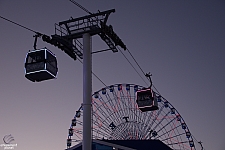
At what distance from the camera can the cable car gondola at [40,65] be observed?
8.79m

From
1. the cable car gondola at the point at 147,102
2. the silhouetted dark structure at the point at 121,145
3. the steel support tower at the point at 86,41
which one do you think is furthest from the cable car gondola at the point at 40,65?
the silhouetted dark structure at the point at 121,145

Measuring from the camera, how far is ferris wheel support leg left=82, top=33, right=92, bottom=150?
368 inches

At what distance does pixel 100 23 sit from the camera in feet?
33.2

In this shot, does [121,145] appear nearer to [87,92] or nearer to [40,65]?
[87,92]

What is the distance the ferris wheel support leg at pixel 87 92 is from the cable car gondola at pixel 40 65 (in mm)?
1094

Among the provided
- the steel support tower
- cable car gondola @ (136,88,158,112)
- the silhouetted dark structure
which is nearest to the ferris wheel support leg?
the steel support tower

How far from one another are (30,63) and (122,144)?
16384mm

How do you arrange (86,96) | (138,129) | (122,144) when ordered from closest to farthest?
(86,96) → (122,144) → (138,129)

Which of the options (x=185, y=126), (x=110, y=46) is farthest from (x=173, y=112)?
(x=110, y=46)

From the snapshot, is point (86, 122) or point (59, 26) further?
point (59, 26)

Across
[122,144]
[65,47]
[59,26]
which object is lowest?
[122,144]

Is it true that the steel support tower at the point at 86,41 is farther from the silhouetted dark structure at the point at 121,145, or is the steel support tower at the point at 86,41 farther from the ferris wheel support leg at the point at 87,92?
the silhouetted dark structure at the point at 121,145

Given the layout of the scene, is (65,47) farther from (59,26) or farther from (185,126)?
(185,126)

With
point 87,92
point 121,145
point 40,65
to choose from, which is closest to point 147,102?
point 87,92
